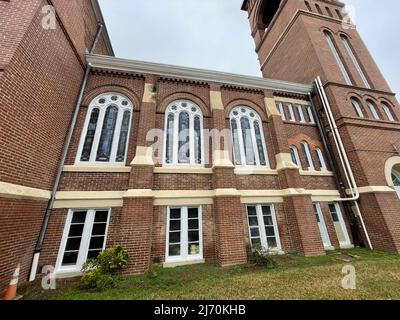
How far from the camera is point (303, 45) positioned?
39.0ft

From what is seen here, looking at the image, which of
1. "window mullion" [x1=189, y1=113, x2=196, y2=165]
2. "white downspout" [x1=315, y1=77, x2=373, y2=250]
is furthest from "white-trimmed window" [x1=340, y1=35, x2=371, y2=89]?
"window mullion" [x1=189, y1=113, x2=196, y2=165]

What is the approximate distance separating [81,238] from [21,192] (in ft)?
7.57

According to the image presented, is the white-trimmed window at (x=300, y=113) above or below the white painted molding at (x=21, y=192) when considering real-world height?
above

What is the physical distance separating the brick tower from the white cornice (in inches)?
83.3

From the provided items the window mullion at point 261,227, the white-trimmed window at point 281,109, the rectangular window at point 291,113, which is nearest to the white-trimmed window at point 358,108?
the rectangular window at point 291,113

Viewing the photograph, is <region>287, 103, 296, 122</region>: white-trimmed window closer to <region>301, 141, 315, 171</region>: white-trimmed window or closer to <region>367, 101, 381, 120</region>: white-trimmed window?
<region>301, 141, 315, 171</region>: white-trimmed window

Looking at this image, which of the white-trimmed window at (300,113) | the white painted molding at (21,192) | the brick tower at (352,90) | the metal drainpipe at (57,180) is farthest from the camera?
the white-trimmed window at (300,113)

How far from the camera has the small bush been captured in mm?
6109

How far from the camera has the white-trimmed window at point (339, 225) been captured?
8.46 metres

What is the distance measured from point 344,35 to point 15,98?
18.7 metres

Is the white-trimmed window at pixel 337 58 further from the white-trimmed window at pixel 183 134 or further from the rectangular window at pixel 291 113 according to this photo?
the white-trimmed window at pixel 183 134

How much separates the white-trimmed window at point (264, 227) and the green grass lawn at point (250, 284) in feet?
4.02
